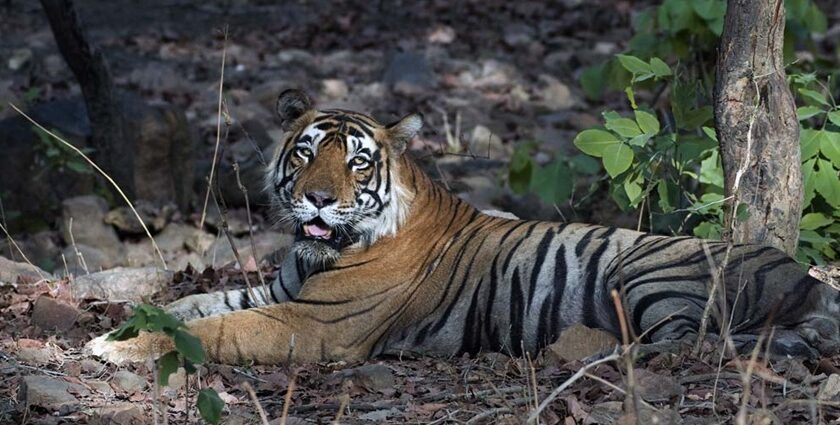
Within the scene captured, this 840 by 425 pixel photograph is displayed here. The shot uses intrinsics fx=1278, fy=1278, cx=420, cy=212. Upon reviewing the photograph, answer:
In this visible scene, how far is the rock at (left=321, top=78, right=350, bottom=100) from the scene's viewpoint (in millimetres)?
12062

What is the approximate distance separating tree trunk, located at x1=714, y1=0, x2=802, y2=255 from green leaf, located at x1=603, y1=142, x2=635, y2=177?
19.8 inches

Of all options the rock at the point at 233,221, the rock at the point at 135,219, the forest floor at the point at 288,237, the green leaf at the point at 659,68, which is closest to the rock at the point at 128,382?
the forest floor at the point at 288,237

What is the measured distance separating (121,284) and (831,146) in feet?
11.8

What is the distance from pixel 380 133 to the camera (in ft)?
19.0

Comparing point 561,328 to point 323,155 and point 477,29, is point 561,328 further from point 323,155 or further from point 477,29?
point 477,29

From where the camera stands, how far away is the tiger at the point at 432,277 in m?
5.04

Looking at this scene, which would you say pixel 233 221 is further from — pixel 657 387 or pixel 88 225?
pixel 657 387

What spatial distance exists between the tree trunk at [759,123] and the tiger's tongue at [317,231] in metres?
1.74

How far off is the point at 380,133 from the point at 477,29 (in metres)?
8.86

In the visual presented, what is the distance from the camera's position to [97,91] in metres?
9.47

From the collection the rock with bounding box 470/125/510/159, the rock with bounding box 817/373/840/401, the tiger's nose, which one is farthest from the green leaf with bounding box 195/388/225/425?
the rock with bounding box 470/125/510/159

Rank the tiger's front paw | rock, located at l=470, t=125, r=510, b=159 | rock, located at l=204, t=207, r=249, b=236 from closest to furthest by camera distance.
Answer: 1. the tiger's front paw
2. rock, located at l=204, t=207, r=249, b=236
3. rock, located at l=470, t=125, r=510, b=159

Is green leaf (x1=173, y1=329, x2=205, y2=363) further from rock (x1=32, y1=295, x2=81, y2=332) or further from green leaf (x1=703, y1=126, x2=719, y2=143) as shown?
green leaf (x1=703, y1=126, x2=719, y2=143)

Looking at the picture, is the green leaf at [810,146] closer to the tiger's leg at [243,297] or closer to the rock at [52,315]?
the tiger's leg at [243,297]
